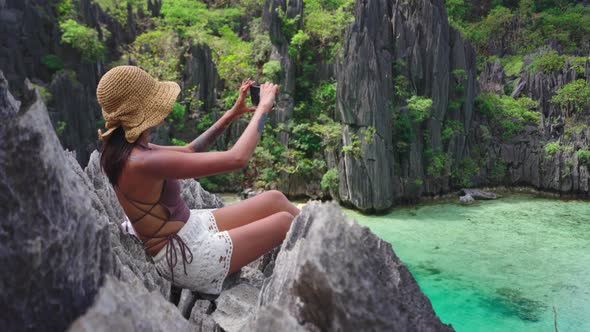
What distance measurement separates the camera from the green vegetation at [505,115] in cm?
1627

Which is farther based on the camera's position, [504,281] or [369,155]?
[369,155]

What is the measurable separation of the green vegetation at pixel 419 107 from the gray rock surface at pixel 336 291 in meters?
13.4

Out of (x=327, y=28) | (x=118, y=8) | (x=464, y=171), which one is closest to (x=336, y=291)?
(x=464, y=171)

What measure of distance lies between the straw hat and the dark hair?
0.05 m

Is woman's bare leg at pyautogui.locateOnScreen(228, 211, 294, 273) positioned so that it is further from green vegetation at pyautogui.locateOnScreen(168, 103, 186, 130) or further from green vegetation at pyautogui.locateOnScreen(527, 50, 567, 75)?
green vegetation at pyautogui.locateOnScreen(527, 50, 567, 75)

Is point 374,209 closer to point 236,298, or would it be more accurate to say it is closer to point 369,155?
point 369,155

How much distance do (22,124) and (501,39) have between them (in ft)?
93.1

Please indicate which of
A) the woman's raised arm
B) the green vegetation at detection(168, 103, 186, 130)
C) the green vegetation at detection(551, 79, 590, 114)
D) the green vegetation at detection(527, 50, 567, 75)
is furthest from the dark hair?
the green vegetation at detection(527, 50, 567, 75)

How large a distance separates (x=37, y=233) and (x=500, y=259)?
29.7ft

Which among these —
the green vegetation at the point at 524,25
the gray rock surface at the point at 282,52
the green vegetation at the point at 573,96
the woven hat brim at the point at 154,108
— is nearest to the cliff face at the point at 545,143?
the green vegetation at the point at 573,96

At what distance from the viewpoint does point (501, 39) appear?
24547 millimetres

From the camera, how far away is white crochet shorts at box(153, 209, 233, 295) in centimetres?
196

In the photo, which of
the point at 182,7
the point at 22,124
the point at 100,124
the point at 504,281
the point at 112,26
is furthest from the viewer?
the point at 182,7

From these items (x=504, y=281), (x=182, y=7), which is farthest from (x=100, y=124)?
(x=504, y=281)
